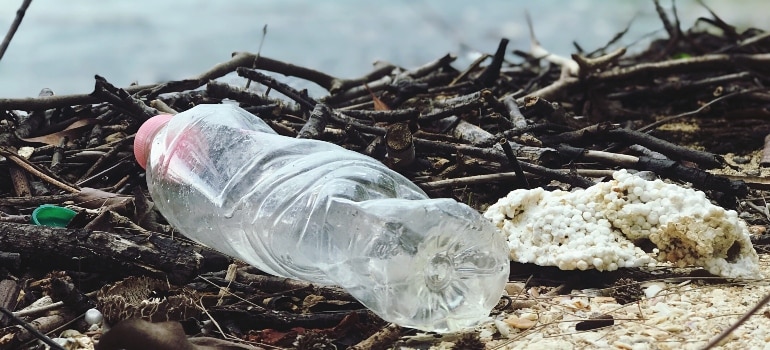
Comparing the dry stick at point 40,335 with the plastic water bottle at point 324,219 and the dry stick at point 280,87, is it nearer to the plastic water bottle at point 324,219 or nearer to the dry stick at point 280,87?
the plastic water bottle at point 324,219

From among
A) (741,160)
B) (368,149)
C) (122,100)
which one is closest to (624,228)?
(368,149)

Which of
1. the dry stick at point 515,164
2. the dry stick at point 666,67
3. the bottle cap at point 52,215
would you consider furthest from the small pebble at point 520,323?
Result: the dry stick at point 666,67

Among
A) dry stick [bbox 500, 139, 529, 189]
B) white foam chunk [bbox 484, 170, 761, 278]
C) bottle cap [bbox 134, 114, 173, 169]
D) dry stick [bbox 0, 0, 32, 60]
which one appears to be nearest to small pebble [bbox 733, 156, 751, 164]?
dry stick [bbox 500, 139, 529, 189]

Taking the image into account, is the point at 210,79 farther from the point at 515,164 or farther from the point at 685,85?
the point at 685,85

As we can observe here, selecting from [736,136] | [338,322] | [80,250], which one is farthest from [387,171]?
[736,136]

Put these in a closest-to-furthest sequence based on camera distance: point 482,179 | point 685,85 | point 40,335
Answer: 1. point 40,335
2. point 482,179
3. point 685,85

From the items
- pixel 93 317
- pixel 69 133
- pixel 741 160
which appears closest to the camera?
pixel 93 317
